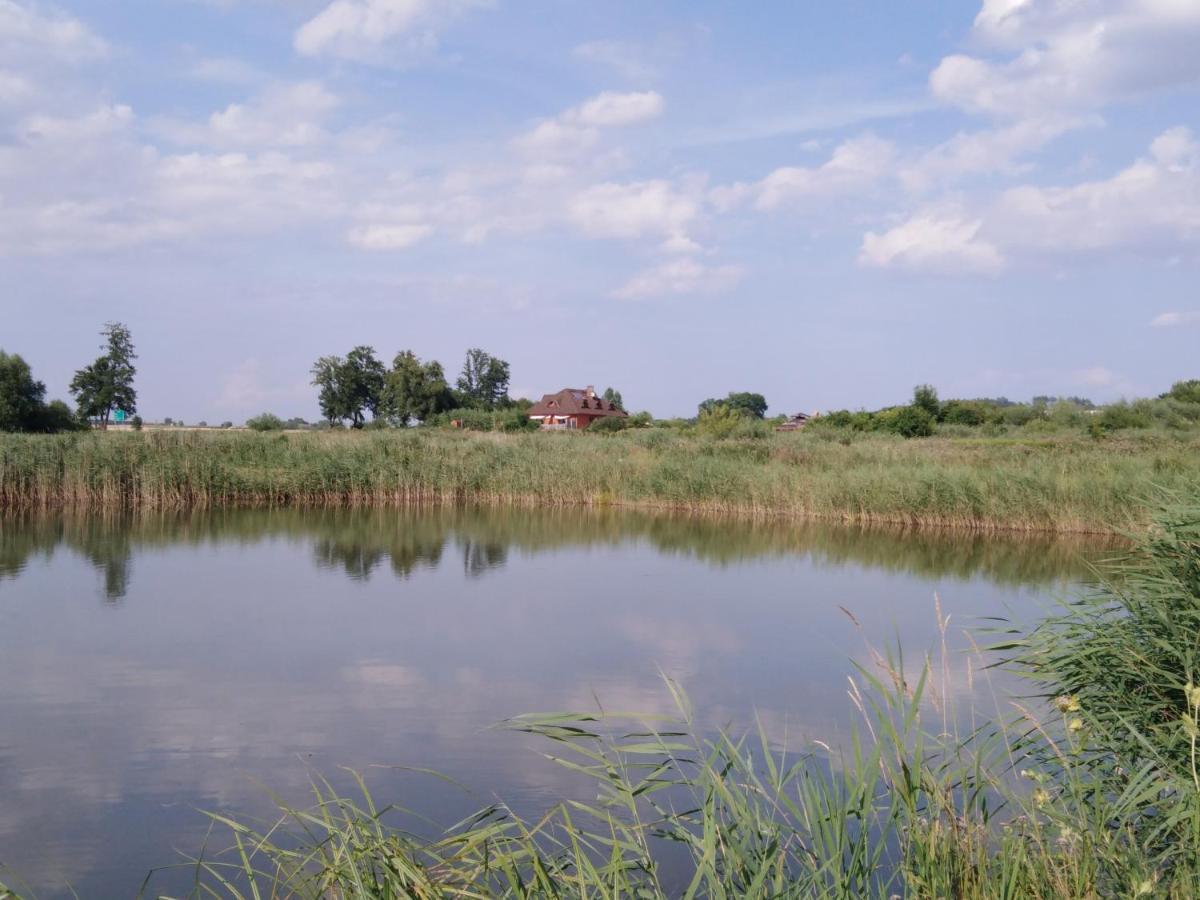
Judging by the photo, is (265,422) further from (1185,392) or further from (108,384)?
(1185,392)

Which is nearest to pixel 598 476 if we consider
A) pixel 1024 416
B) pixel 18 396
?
pixel 18 396

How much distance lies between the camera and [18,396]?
30141 mm

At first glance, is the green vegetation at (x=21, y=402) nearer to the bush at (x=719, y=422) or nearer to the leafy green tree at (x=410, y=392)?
the leafy green tree at (x=410, y=392)

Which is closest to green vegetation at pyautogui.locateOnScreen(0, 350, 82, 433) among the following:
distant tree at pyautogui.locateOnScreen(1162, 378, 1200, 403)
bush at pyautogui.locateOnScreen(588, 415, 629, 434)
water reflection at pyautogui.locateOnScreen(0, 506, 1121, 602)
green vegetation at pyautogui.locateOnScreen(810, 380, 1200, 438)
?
water reflection at pyautogui.locateOnScreen(0, 506, 1121, 602)

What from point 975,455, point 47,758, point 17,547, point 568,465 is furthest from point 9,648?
point 975,455

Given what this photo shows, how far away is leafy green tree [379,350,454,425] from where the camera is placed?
47125mm

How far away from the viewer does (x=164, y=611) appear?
8.89m

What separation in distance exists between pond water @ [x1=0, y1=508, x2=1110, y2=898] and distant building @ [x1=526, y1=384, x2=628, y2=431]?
1577 inches

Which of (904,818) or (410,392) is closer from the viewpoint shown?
(904,818)

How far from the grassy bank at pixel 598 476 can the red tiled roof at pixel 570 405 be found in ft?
112

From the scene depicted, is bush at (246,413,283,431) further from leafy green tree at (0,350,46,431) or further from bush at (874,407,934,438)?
bush at (874,407,934,438)

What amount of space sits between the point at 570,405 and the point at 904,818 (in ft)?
174

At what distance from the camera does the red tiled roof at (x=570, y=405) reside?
55688 millimetres

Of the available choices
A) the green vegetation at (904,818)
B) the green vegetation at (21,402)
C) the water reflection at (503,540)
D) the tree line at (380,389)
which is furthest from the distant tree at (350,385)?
the green vegetation at (904,818)
